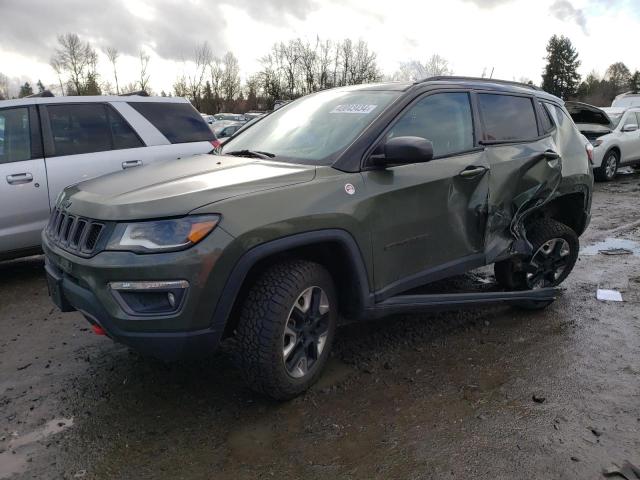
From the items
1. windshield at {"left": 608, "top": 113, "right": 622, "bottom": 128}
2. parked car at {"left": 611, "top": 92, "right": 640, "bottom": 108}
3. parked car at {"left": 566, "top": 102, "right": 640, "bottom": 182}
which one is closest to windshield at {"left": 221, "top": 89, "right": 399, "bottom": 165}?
parked car at {"left": 566, "top": 102, "right": 640, "bottom": 182}

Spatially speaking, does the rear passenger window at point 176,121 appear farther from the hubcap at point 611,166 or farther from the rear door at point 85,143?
the hubcap at point 611,166

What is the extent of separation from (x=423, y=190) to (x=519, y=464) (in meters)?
1.67

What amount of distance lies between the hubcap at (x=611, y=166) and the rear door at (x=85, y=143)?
11.3m

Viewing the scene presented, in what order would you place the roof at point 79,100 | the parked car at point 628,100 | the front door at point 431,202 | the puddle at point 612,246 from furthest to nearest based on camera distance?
the parked car at point 628,100
the puddle at point 612,246
the roof at point 79,100
the front door at point 431,202

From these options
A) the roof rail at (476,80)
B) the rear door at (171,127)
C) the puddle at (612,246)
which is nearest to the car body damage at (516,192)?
the roof rail at (476,80)

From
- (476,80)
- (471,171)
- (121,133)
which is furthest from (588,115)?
(121,133)

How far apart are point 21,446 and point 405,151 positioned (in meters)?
2.58

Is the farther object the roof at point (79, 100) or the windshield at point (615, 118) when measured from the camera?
the windshield at point (615, 118)

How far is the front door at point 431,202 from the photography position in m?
3.21

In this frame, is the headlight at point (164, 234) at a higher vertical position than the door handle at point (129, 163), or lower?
lower

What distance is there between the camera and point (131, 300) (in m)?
2.57

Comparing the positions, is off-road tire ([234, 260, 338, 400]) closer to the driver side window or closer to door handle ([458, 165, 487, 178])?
the driver side window

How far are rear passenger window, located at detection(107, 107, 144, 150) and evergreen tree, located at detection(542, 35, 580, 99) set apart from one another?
264ft

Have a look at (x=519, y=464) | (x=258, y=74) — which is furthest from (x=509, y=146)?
(x=258, y=74)
